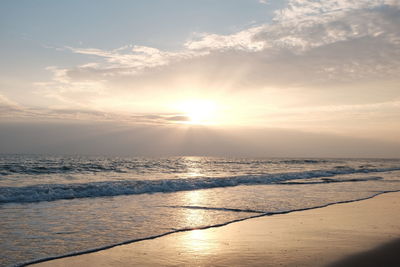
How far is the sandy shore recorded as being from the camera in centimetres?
661

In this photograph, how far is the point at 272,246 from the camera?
7.76 metres

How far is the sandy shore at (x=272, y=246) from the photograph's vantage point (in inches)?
260

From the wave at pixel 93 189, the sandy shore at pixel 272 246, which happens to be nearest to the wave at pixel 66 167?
the wave at pixel 93 189

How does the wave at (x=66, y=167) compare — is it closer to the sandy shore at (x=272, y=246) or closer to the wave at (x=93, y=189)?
the wave at (x=93, y=189)

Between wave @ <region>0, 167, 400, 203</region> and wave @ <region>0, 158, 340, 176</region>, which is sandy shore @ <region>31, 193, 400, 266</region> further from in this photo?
wave @ <region>0, 158, 340, 176</region>

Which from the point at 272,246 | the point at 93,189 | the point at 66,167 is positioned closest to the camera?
the point at 272,246

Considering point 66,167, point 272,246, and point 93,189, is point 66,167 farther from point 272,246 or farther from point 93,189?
point 272,246

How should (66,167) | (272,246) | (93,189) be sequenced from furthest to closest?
(66,167) → (93,189) → (272,246)

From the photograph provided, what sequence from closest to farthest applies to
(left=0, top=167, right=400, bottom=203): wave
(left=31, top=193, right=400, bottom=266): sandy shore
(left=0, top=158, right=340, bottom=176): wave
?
(left=31, top=193, right=400, bottom=266): sandy shore, (left=0, top=167, right=400, bottom=203): wave, (left=0, top=158, right=340, bottom=176): wave

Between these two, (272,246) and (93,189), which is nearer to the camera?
(272,246)

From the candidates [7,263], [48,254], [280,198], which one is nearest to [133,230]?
[48,254]

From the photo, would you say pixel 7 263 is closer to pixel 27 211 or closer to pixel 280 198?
pixel 27 211

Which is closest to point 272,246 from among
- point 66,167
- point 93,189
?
point 93,189

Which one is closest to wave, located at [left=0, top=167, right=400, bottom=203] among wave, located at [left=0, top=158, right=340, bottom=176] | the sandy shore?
the sandy shore
